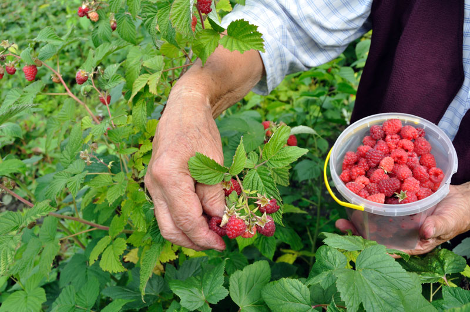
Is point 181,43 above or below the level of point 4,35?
above

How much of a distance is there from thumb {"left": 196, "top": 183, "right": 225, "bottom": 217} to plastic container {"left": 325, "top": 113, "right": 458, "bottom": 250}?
40 cm

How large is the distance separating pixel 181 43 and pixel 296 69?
69 cm

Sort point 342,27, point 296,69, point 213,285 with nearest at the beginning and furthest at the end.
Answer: point 213,285 → point 342,27 → point 296,69

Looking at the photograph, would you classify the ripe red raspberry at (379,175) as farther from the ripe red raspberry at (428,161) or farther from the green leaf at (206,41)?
the green leaf at (206,41)

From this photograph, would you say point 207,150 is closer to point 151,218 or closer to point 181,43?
point 151,218

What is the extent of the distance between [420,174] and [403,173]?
60 millimetres

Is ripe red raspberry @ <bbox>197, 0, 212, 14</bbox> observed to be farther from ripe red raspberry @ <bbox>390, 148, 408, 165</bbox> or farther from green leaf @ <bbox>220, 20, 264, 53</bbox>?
ripe red raspberry @ <bbox>390, 148, 408, 165</bbox>

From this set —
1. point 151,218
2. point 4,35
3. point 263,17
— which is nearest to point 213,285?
point 151,218

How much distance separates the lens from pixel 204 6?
2.92 ft

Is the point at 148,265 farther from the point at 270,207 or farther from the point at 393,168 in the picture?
the point at 393,168

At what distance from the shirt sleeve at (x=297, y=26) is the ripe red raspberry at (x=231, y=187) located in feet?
2.03

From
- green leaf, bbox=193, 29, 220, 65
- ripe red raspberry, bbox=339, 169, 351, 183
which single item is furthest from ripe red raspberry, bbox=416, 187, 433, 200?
green leaf, bbox=193, 29, 220, 65

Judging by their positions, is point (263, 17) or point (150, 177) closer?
point (150, 177)

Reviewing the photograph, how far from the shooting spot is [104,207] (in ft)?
4.50
